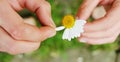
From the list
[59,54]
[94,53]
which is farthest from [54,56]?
[94,53]

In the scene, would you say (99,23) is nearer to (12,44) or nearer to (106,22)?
(106,22)

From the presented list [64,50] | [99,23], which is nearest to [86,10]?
[99,23]

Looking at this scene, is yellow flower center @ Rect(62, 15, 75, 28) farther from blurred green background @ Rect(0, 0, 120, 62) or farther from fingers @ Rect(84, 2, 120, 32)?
blurred green background @ Rect(0, 0, 120, 62)

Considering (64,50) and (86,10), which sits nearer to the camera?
(86,10)

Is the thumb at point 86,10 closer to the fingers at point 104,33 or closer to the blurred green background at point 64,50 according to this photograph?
the fingers at point 104,33

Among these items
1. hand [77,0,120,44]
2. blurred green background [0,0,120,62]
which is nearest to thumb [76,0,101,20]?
hand [77,0,120,44]

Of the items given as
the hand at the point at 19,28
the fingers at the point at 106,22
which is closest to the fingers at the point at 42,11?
the hand at the point at 19,28

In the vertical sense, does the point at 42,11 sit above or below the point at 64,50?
above
